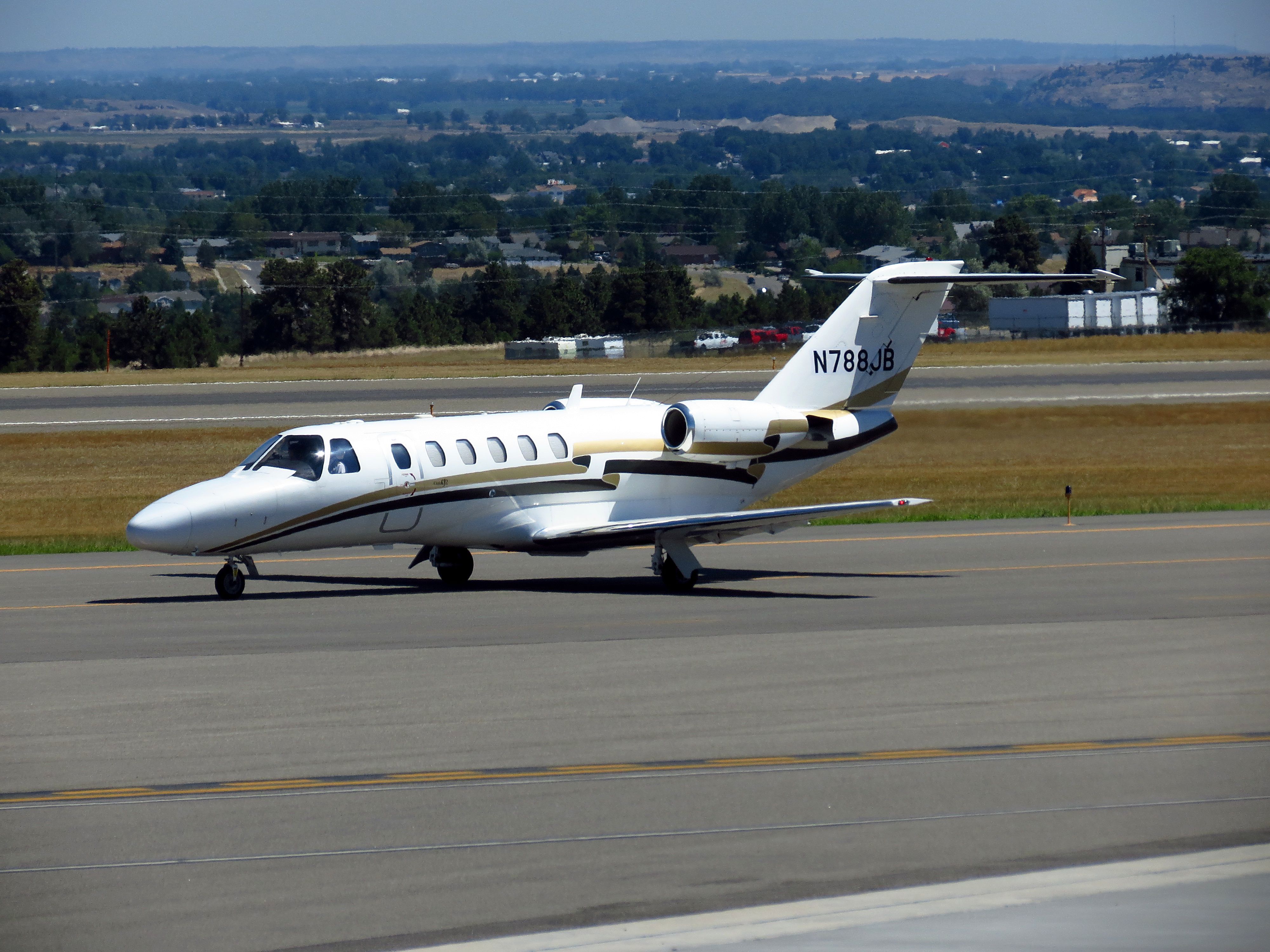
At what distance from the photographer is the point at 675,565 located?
77.7ft

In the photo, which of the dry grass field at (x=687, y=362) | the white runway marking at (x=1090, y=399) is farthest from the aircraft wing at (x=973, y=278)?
the dry grass field at (x=687, y=362)

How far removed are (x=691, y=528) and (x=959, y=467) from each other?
23.3 metres

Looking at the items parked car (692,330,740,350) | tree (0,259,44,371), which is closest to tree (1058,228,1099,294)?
parked car (692,330,740,350)

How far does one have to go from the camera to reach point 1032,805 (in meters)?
11.9

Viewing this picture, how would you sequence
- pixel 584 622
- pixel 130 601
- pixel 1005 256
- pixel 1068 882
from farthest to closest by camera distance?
pixel 1005 256 → pixel 130 601 → pixel 584 622 → pixel 1068 882

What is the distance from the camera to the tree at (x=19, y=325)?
104500 millimetres

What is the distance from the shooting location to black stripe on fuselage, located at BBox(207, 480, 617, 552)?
72.3ft

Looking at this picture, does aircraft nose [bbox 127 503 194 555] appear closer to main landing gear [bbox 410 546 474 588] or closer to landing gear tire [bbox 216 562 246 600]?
landing gear tire [bbox 216 562 246 600]

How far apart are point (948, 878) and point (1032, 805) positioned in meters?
1.98

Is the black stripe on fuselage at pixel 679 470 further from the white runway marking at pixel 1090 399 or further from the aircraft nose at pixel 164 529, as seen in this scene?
the white runway marking at pixel 1090 399

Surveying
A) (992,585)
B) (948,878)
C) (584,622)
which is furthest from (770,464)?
(948,878)

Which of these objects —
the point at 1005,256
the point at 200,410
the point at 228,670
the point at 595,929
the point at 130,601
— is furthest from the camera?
the point at 1005,256

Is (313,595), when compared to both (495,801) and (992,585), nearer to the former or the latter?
(992,585)

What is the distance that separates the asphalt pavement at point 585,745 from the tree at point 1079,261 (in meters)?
99.2
